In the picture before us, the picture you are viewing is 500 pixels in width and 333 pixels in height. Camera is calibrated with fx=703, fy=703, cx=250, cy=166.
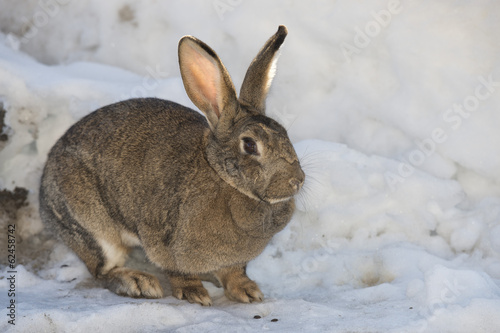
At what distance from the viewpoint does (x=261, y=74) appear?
4.33 meters

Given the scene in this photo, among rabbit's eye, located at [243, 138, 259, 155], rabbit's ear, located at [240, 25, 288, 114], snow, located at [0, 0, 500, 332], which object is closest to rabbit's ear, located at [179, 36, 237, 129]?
rabbit's ear, located at [240, 25, 288, 114]

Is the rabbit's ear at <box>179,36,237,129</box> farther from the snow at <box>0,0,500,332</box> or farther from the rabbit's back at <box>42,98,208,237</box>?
the snow at <box>0,0,500,332</box>

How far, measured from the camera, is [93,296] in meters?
4.63

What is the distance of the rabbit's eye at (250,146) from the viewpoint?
4066mm

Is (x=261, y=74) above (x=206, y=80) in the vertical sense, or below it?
above

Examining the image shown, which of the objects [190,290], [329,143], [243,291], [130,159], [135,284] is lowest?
[135,284]

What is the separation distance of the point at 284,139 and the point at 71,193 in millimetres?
1592

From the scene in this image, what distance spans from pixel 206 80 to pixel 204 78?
0.06 ft

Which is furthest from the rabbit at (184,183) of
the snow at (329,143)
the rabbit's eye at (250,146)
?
the snow at (329,143)

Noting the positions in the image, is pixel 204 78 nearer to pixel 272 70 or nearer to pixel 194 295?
pixel 272 70

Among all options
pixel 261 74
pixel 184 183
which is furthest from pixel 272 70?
pixel 184 183

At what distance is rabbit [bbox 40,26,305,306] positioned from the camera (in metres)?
4.14

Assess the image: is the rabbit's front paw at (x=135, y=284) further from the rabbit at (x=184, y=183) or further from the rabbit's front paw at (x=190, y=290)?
the rabbit's front paw at (x=190, y=290)

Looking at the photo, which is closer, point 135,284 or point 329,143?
point 135,284
